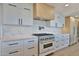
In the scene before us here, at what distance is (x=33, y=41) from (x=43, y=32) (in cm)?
22

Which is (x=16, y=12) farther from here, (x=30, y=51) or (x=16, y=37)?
(x=30, y=51)

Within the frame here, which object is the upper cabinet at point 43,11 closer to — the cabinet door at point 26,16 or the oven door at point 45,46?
the cabinet door at point 26,16

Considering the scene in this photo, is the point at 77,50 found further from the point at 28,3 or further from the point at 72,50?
the point at 28,3

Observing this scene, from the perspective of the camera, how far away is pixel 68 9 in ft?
6.70

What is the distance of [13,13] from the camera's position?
6.69 ft

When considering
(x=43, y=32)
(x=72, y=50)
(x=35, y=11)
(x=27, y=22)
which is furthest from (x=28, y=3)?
(x=72, y=50)

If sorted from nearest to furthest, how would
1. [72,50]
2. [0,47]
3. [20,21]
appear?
[0,47]
[72,50]
[20,21]

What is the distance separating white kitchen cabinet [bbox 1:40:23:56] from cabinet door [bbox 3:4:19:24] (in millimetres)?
325

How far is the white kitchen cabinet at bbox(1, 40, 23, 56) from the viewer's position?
1.93 meters

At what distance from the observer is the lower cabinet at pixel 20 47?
76.5 inches

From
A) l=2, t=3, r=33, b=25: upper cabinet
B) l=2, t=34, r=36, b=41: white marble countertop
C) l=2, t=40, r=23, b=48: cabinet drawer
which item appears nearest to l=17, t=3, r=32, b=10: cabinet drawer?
l=2, t=3, r=33, b=25: upper cabinet

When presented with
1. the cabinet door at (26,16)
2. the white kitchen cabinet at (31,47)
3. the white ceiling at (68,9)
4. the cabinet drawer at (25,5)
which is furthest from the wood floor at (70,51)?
the cabinet drawer at (25,5)

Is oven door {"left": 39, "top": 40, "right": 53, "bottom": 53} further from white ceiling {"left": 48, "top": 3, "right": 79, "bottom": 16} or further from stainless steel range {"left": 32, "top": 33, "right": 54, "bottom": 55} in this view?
white ceiling {"left": 48, "top": 3, "right": 79, "bottom": 16}

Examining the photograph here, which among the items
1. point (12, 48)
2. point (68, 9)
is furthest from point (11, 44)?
point (68, 9)
